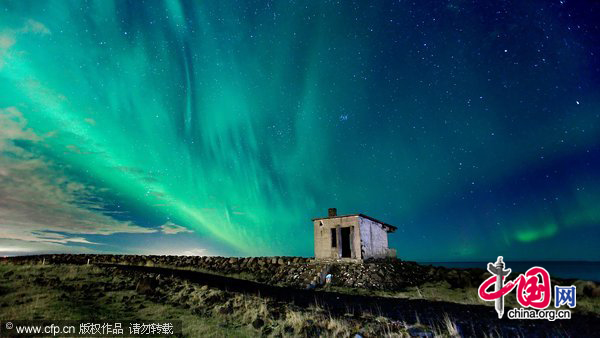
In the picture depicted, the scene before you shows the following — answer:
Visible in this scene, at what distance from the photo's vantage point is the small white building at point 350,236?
2397cm

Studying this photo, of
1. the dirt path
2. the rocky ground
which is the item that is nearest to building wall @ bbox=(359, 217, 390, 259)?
the rocky ground

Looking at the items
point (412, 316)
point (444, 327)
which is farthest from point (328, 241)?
point (444, 327)

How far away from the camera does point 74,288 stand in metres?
15.5

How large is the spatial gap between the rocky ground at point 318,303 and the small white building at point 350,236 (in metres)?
1.26

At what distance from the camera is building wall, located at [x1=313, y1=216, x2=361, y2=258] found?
78.6 feet

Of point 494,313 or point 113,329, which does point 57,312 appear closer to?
point 113,329

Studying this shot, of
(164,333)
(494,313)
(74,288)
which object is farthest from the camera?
(74,288)

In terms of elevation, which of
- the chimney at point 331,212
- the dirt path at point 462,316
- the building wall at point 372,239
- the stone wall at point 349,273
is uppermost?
the chimney at point 331,212

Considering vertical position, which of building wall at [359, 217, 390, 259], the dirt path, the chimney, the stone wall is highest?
the chimney

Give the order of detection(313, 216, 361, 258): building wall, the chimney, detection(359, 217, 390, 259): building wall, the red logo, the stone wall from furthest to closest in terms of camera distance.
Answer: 1. the chimney
2. detection(359, 217, 390, 259): building wall
3. detection(313, 216, 361, 258): building wall
4. the stone wall
5. the red logo

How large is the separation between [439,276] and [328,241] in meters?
9.19

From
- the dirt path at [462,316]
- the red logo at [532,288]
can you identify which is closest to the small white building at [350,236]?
the dirt path at [462,316]

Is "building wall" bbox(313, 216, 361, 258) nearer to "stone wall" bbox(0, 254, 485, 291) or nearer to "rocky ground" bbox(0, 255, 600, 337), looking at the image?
"stone wall" bbox(0, 254, 485, 291)

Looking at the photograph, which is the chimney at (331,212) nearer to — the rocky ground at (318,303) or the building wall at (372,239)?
the building wall at (372,239)
